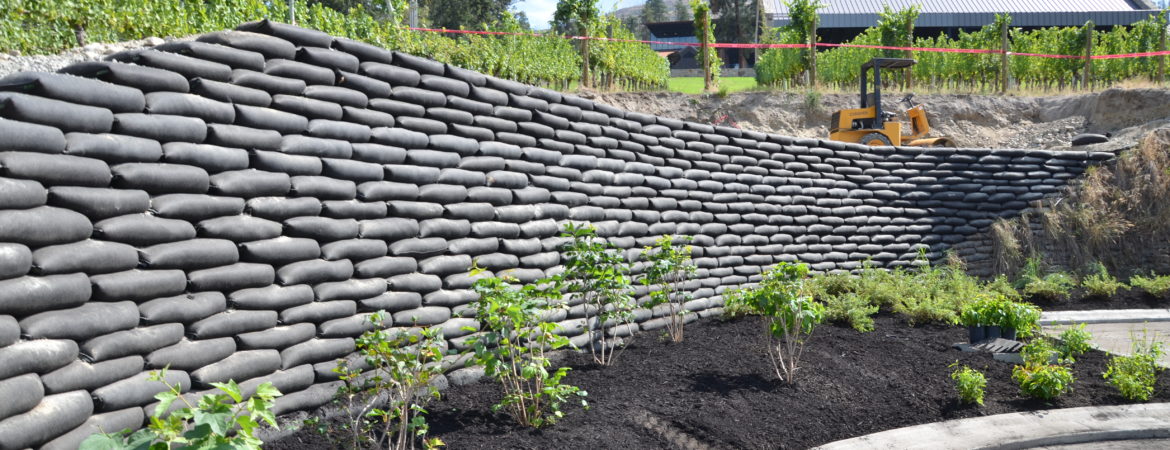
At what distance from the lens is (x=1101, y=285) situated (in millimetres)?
7258

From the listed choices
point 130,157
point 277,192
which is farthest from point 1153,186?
point 130,157

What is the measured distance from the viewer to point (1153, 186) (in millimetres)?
8680

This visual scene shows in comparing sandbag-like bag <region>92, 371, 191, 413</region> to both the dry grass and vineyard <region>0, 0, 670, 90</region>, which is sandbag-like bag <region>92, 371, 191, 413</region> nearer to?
vineyard <region>0, 0, 670, 90</region>

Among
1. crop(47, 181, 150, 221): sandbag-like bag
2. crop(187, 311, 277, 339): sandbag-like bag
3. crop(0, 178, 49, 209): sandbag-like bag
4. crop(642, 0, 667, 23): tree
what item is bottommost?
crop(187, 311, 277, 339): sandbag-like bag

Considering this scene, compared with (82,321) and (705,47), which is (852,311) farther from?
(705,47)

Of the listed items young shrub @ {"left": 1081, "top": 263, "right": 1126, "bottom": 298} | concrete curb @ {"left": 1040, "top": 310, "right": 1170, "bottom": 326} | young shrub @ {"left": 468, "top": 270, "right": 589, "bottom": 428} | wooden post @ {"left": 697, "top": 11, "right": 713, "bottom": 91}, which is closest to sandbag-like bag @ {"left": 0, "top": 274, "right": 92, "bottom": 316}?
young shrub @ {"left": 468, "top": 270, "right": 589, "bottom": 428}

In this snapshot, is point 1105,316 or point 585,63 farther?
point 585,63

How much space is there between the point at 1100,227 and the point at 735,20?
131 feet

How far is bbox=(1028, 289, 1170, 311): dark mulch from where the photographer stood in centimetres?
700

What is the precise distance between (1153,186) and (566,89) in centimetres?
898

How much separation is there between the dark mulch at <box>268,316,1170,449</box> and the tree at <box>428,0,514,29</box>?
2266 centimetres

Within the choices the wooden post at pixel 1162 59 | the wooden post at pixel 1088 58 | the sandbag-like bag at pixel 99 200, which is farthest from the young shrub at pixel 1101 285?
the wooden post at pixel 1162 59

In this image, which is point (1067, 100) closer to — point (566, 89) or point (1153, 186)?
point (1153, 186)

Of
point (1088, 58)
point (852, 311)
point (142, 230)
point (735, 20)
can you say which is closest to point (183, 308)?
point (142, 230)
